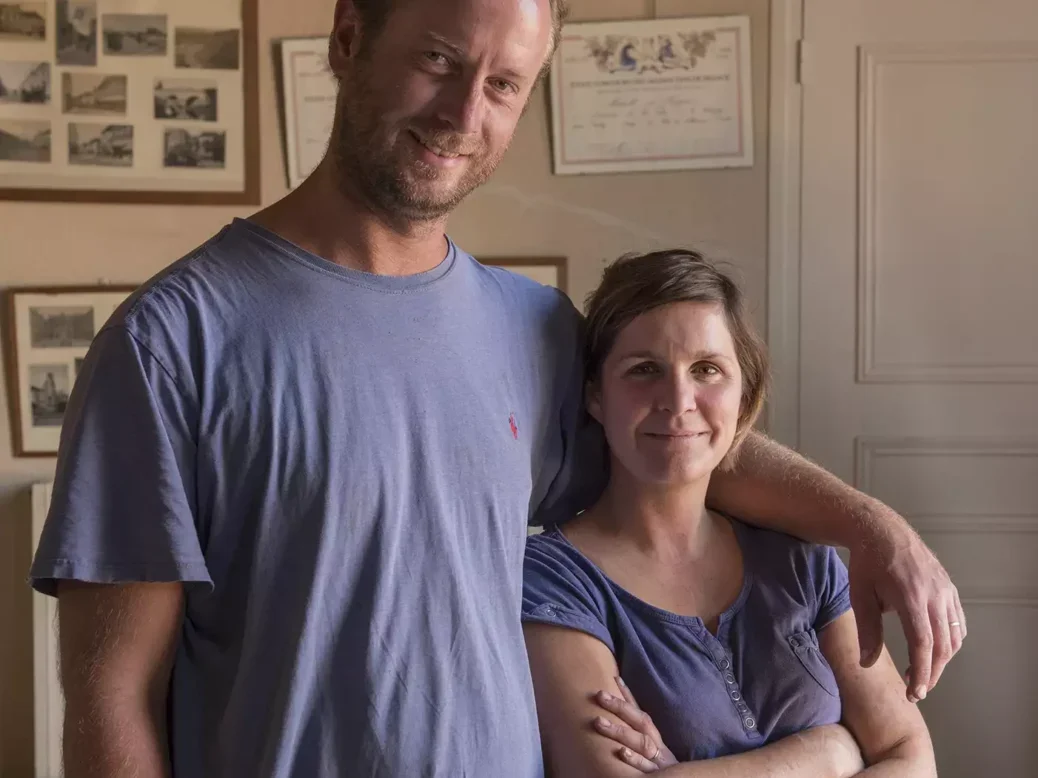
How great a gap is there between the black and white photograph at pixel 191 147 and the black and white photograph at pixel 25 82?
32 centimetres

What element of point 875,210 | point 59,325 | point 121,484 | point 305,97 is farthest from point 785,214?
point 121,484

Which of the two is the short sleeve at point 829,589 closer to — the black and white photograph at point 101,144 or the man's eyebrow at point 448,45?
the man's eyebrow at point 448,45

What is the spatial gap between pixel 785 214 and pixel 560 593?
5.40 ft

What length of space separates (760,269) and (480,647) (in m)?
1.82

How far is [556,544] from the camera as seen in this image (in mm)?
1388

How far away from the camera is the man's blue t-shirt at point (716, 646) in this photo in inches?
50.0

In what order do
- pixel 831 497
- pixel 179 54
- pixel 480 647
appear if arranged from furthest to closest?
1. pixel 179 54
2. pixel 831 497
3. pixel 480 647

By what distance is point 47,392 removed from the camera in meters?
2.64

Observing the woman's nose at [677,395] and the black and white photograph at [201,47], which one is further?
the black and white photograph at [201,47]

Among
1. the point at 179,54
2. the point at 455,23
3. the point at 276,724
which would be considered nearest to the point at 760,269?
the point at 179,54

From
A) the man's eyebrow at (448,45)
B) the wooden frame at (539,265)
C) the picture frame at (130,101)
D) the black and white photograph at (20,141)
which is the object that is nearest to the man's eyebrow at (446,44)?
the man's eyebrow at (448,45)

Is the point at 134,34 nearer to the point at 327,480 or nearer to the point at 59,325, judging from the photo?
the point at 59,325

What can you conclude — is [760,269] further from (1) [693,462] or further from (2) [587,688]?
Result: (2) [587,688]

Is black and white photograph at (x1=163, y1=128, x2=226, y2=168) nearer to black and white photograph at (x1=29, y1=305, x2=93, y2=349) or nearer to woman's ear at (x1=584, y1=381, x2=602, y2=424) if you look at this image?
black and white photograph at (x1=29, y1=305, x2=93, y2=349)
